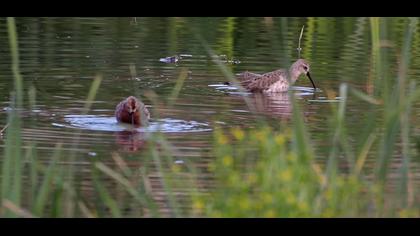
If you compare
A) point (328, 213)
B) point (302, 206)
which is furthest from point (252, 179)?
point (328, 213)

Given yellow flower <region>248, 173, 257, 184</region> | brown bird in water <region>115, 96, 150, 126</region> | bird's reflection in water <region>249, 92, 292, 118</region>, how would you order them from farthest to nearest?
bird's reflection in water <region>249, 92, 292, 118</region>, brown bird in water <region>115, 96, 150, 126</region>, yellow flower <region>248, 173, 257, 184</region>

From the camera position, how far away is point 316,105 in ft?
42.3

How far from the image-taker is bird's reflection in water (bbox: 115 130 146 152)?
10.2 m

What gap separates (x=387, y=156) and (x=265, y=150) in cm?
84

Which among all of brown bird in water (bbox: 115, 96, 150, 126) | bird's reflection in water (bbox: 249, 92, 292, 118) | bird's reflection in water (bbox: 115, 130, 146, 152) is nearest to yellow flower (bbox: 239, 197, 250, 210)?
bird's reflection in water (bbox: 115, 130, 146, 152)

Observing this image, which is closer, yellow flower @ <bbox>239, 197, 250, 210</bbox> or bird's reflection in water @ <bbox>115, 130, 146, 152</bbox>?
yellow flower @ <bbox>239, 197, 250, 210</bbox>

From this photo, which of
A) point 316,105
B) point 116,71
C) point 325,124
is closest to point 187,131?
point 325,124

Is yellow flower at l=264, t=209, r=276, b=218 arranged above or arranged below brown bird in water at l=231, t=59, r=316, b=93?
above

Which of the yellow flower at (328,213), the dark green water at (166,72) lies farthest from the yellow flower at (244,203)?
the dark green water at (166,72)

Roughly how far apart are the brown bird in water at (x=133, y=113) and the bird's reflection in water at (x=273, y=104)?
Answer: 154cm

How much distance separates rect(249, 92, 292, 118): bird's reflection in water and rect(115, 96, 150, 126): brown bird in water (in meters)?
1.54

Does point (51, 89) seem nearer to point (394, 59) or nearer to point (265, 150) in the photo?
point (394, 59)

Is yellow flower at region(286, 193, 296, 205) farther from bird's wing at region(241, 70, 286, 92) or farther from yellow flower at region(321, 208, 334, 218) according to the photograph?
bird's wing at region(241, 70, 286, 92)

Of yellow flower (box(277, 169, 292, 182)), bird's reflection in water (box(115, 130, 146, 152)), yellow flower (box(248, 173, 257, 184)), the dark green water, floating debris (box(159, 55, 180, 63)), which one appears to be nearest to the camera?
yellow flower (box(277, 169, 292, 182))
